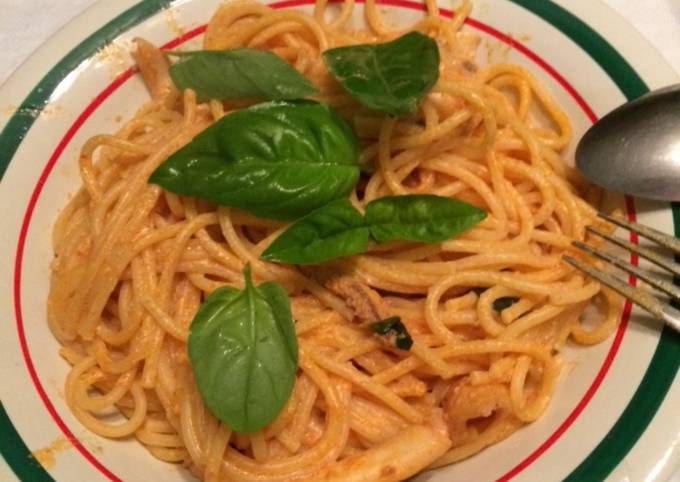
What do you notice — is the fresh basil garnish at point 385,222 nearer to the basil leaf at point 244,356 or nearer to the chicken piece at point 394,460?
the basil leaf at point 244,356

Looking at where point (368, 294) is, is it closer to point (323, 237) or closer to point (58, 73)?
point (323, 237)

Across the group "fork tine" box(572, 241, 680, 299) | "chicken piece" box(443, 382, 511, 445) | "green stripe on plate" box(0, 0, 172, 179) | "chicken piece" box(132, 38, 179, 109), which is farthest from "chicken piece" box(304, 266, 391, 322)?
"green stripe on plate" box(0, 0, 172, 179)

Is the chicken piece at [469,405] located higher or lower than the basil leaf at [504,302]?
lower

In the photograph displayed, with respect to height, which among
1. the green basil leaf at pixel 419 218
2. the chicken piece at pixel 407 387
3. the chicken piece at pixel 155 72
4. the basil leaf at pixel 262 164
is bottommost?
the chicken piece at pixel 407 387

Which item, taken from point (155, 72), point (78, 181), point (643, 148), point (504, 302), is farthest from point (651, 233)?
point (78, 181)

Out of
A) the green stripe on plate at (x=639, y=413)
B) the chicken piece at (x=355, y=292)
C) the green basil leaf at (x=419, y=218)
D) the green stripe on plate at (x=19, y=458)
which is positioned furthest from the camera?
the chicken piece at (x=355, y=292)

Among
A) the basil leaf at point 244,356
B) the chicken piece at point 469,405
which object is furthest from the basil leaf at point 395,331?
the basil leaf at point 244,356
